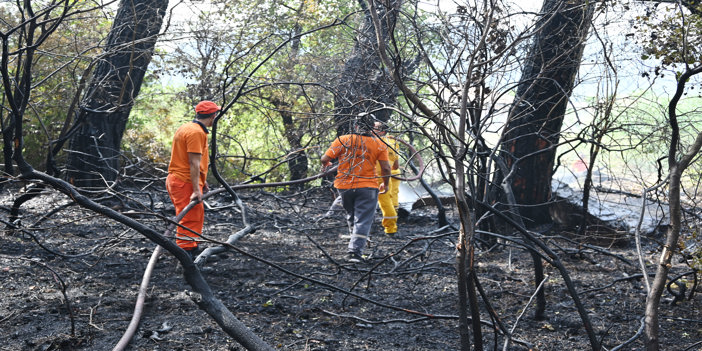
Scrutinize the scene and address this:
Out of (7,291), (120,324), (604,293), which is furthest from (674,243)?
(7,291)

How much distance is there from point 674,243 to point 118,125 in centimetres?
885

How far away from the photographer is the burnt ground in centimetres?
416

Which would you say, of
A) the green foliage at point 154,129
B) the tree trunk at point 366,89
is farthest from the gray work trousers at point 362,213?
the green foliage at point 154,129

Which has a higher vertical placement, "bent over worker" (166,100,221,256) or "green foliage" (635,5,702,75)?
"green foliage" (635,5,702,75)

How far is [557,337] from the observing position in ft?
15.3

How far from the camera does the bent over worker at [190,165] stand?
595 cm

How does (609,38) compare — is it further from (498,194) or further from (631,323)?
(631,323)

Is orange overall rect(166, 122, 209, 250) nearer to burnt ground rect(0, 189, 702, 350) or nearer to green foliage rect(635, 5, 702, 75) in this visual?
burnt ground rect(0, 189, 702, 350)

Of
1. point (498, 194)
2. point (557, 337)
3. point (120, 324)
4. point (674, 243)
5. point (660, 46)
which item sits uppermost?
point (660, 46)

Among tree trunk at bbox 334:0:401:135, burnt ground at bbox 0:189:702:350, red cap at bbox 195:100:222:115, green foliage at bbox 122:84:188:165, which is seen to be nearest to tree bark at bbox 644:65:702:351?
burnt ground at bbox 0:189:702:350

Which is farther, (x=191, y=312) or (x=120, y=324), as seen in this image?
(x=191, y=312)

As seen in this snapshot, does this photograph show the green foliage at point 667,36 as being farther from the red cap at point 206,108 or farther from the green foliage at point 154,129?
the green foliage at point 154,129

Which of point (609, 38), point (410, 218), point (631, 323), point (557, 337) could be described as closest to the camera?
point (557, 337)

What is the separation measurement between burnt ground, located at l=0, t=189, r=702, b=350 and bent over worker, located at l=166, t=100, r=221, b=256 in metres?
0.40
